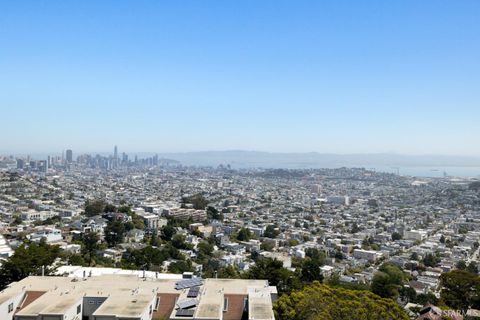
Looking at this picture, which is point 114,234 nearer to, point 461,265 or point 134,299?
point 134,299

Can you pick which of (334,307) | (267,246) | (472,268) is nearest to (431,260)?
(472,268)

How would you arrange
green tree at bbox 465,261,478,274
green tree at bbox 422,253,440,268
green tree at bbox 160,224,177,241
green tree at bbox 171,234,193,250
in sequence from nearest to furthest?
→ 1. green tree at bbox 465,261,478,274
2. green tree at bbox 171,234,193,250
3. green tree at bbox 422,253,440,268
4. green tree at bbox 160,224,177,241

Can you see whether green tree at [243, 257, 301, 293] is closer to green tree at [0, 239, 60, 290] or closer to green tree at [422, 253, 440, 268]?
green tree at [0, 239, 60, 290]

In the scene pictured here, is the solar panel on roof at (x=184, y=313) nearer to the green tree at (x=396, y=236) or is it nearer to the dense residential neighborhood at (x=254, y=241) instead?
the dense residential neighborhood at (x=254, y=241)

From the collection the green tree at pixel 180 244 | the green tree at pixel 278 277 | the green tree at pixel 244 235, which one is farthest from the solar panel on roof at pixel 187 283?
the green tree at pixel 244 235

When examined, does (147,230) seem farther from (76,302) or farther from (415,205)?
(415,205)

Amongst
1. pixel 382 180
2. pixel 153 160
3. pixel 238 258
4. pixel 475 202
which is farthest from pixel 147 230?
pixel 153 160

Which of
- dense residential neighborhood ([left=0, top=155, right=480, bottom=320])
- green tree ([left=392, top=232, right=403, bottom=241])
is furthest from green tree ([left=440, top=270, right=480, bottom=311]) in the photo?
green tree ([left=392, top=232, right=403, bottom=241])
